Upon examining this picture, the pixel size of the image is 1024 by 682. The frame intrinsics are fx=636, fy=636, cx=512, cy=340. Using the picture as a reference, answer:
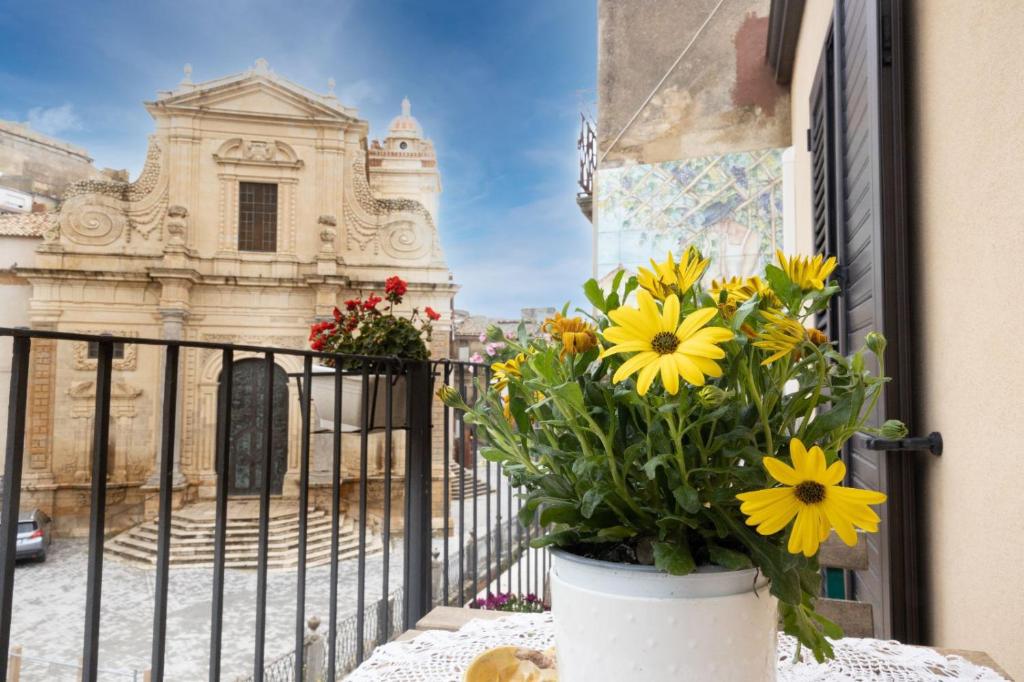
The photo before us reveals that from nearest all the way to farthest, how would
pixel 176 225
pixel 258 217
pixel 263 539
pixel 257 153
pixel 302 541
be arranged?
pixel 263 539
pixel 302 541
pixel 176 225
pixel 257 153
pixel 258 217

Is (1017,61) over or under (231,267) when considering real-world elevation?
under

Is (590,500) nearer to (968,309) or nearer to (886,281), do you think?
(968,309)

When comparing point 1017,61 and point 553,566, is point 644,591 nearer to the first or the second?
point 553,566

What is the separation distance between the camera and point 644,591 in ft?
0.97

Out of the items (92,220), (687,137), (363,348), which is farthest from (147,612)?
(687,137)

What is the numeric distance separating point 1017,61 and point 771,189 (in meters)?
2.00

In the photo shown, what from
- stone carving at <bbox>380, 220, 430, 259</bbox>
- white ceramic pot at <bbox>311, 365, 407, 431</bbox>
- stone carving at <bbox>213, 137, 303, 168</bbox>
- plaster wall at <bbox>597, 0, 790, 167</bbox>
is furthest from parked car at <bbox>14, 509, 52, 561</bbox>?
plaster wall at <bbox>597, 0, 790, 167</bbox>

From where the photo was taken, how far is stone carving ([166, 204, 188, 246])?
9820 mm

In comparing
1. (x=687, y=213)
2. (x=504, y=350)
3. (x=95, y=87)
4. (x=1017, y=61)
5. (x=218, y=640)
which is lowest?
(x=218, y=640)

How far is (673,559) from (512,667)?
7.8 inches

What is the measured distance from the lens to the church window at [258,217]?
34.0 feet

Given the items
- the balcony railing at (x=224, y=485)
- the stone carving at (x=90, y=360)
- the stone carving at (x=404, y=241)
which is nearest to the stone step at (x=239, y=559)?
the stone carving at (x=90, y=360)

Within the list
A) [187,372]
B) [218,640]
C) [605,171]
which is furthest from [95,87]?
[218,640]

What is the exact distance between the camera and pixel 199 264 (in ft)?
32.7
